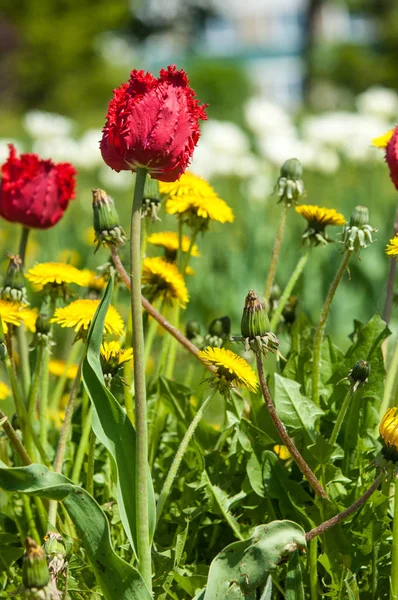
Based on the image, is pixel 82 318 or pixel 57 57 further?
pixel 57 57

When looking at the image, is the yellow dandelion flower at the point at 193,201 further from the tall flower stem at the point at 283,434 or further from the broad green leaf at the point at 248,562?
the broad green leaf at the point at 248,562

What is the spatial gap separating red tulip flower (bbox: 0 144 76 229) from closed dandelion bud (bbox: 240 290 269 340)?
0.58 m

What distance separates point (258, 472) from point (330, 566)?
0.16m

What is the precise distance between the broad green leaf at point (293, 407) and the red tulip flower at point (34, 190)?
51 centimetres

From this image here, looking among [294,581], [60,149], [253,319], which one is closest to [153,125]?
[253,319]

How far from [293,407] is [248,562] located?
0.29 m

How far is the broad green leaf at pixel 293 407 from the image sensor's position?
1239 millimetres

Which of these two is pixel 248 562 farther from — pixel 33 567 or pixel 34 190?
pixel 34 190

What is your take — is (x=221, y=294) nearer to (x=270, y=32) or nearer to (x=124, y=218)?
(x=124, y=218)

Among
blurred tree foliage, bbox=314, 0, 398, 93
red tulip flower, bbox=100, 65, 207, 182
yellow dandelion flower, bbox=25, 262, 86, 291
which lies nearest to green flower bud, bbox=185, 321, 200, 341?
yellow dandelion flower, bbox=25, 262, 86, 291

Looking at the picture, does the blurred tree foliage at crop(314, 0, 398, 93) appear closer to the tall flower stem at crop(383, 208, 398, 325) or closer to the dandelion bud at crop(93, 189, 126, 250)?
the tall flower stem at crop(383, 208, 398, 325)

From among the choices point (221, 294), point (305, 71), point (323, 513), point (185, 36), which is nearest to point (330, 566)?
point (323, 513)

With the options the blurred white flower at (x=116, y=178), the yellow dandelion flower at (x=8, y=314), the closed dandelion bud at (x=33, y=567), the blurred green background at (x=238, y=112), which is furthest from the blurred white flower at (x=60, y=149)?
the closed dandelion bud at (x=33, y=567)

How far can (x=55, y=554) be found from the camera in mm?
978
